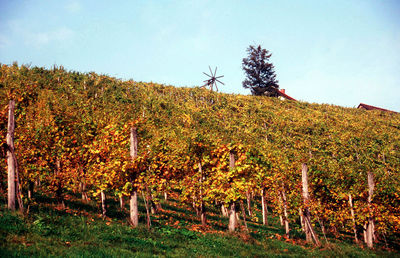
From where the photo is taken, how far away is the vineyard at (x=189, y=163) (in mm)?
14898

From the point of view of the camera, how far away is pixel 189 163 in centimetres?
1834

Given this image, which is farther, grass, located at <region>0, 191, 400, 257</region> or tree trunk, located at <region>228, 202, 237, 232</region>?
tree trunk, located at <region>228, 202, 237, 232</region>

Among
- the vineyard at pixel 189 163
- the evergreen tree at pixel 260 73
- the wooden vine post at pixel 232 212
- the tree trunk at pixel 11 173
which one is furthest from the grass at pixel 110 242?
the evergreen tree at pixel 260 73

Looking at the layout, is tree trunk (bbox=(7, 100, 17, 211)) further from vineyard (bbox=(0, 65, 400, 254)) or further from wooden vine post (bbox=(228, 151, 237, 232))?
wooden vine post (bbox=(228, 151, 237, 232))

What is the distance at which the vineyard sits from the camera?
14898 mm

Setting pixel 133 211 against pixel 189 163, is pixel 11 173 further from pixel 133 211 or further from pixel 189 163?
pixel 189 163

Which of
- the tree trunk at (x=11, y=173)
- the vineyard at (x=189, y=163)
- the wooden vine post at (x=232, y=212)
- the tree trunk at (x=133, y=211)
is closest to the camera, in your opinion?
the tree trunk at (x=11, y=173)

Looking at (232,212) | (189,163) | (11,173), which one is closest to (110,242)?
(11,173)

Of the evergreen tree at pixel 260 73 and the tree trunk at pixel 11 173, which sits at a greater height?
the evergreen tree at pixel 260 73

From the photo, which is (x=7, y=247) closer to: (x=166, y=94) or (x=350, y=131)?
(x=166, y=94)

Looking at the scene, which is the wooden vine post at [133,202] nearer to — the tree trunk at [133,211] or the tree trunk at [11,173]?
the tree trunk at [133,211]

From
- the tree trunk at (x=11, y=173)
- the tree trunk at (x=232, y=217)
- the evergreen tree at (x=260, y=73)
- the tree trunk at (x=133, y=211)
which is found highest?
the evergreen tree at (x=260, y=73)

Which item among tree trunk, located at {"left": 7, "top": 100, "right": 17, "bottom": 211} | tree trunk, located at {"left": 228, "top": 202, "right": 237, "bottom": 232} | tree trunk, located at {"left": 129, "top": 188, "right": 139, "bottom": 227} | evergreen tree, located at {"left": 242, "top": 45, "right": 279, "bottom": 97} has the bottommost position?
tree trunk, located at {"left": 228, "top": 202, "right": 237, "bottom": 232}

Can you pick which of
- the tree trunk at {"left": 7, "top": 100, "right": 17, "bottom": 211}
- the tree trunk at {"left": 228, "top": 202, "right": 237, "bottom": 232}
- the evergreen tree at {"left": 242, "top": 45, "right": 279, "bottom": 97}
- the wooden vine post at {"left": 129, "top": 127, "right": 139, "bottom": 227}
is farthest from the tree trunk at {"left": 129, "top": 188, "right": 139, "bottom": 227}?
the evergreen tree at {"left": 242, "top": 45, "right": 279, "bottom": 97}
